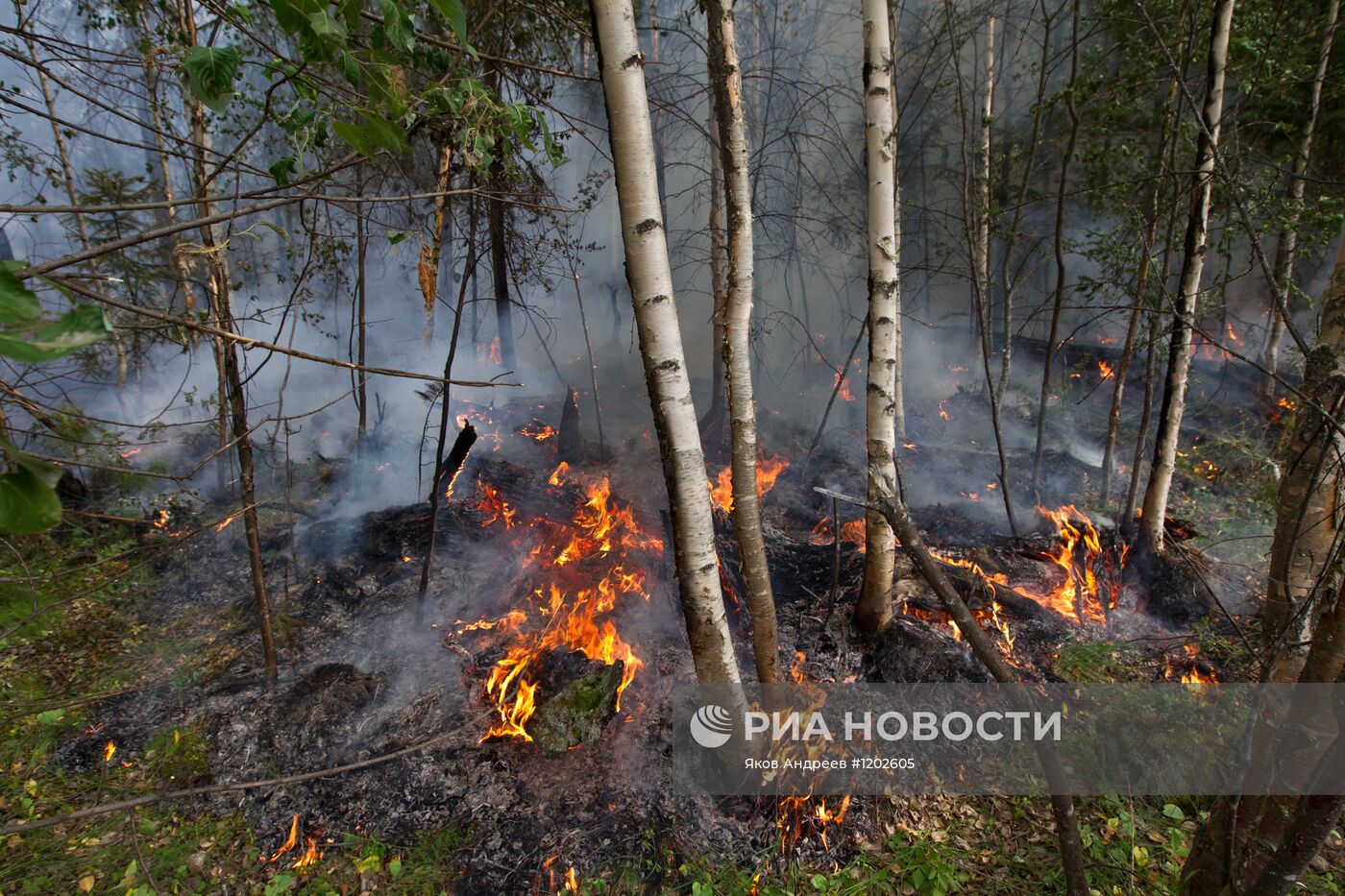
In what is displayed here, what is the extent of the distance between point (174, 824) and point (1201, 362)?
61.6ft

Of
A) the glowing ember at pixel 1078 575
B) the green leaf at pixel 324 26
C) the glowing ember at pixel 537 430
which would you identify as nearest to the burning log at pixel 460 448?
the glowing ember at pixel 537 430

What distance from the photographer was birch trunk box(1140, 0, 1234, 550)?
4.98m

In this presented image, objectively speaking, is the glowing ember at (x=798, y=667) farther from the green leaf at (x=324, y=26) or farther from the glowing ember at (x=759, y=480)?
the green leaf at (x=324, y=26)

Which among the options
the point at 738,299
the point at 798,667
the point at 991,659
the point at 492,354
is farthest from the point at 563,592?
the point at 492,354

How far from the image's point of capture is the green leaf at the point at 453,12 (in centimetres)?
121

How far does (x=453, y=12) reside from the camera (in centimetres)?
125

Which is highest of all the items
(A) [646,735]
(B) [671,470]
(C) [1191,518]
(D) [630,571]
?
(B) [671,470]

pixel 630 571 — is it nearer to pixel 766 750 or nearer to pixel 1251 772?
pixel 766 750

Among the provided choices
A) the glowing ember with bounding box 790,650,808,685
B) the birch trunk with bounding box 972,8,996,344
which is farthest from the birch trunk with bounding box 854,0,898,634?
the birch trunk with bounding box 972,8,996,344

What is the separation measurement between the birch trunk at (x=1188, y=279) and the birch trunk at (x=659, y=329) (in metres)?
3.91

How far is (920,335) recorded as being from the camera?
16.4 meters

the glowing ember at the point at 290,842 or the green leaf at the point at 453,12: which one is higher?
the green leaf at the point at 453,12

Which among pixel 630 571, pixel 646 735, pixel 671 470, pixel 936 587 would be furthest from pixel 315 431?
pixel 936 587

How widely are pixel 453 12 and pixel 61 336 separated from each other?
0.98 m
